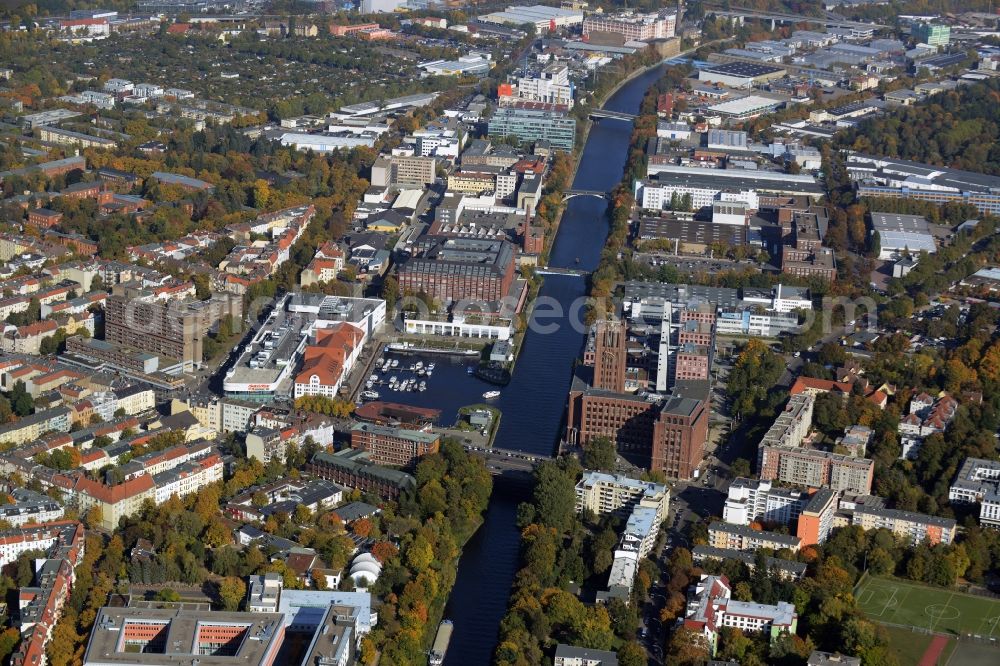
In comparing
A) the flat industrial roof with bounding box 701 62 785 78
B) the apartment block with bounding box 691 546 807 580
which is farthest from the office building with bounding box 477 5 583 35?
the apartment block with bounding box 691 546 807 580

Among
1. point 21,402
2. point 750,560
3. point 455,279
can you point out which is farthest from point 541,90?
point 750,560

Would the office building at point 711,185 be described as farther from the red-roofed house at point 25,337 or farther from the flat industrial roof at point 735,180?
the red-roofed house at point 25,337

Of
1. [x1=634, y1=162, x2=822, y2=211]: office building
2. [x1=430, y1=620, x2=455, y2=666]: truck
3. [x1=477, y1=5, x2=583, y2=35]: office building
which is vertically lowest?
[x1=430, y1=620, x2=455, y2=666]: truck

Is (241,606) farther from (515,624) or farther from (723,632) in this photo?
(723,632)

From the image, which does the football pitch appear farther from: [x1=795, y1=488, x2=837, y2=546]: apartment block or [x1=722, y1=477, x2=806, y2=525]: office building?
[x1=722, y1=477, x2=806, y2=525]: office building

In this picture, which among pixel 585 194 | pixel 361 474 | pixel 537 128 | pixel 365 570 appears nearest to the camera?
pixel 365 570

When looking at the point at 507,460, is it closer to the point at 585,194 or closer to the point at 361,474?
the point at 361,474
